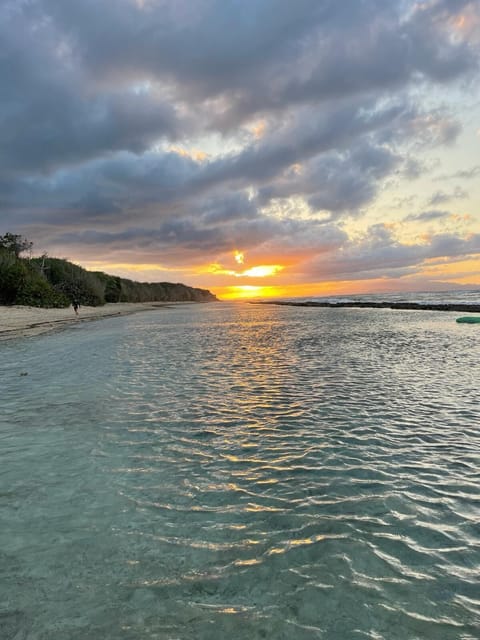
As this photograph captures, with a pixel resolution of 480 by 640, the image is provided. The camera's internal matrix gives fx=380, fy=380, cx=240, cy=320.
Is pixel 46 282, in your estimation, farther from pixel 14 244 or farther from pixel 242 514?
pixel 242 514

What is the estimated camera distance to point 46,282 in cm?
5938

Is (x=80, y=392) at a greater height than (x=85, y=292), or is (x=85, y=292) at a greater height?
(x=85, y=292)

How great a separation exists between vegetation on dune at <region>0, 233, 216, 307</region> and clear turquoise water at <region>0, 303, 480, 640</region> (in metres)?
48.4

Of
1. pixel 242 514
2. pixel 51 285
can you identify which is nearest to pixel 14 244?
pixel 51 285

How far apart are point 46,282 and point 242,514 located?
63.1 m

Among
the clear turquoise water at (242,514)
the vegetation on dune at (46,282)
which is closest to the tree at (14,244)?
the vegetation on dune at (46,282)

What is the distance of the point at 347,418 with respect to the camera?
835 centimetres

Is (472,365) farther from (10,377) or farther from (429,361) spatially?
(10,377)

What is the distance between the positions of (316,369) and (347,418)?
19.8 feet

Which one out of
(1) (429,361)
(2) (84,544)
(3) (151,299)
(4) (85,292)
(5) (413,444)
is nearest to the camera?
(2) (84,544)

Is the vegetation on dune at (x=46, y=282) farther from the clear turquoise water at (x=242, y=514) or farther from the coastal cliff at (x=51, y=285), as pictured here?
the clear turquoise water at (x=242, y=514)

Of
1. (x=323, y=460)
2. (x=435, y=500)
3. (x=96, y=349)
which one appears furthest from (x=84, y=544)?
(x=96, y=349)

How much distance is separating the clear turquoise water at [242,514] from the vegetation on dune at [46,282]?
159 feet

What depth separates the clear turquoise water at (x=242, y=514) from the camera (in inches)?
124
